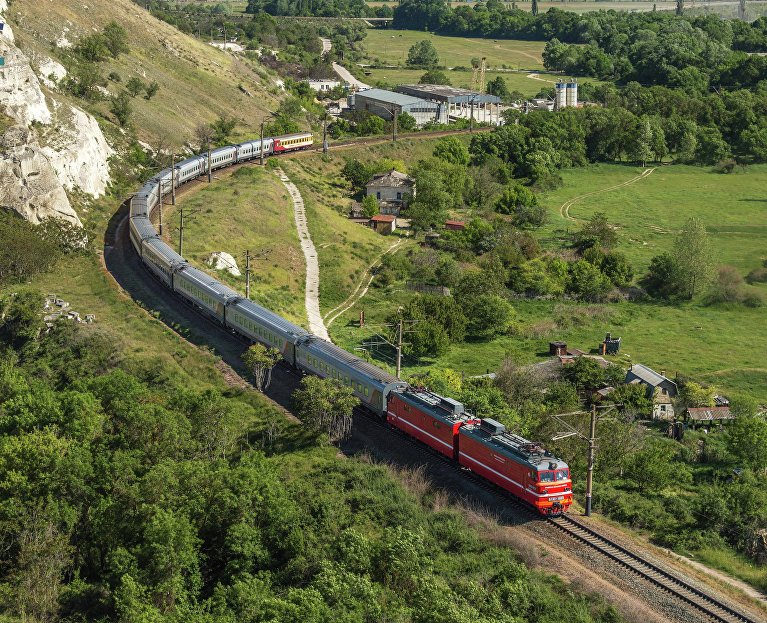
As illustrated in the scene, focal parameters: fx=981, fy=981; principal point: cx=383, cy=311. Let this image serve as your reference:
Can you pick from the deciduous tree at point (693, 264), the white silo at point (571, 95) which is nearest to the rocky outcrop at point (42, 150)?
the deciduous tree at point (693, 264)

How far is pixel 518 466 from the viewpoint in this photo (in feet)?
141

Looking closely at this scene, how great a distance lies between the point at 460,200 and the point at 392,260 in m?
31.5

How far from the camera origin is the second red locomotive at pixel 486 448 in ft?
139

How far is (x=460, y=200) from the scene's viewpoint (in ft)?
407

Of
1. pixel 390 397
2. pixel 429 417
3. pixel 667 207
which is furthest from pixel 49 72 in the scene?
pixel 429 417

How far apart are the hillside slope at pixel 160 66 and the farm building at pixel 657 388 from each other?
231 feet

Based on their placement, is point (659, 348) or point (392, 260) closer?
point (659, 348)

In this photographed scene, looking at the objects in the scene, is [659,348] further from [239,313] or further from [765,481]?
[239,313]

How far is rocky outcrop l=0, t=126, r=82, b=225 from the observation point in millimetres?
82875

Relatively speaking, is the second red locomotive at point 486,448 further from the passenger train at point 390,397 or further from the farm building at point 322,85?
the farm building at point 322,85

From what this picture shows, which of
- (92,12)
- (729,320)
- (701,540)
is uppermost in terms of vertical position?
(92,12)

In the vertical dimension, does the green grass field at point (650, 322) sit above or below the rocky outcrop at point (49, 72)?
below

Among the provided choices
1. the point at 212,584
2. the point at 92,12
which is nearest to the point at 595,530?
the point at 212,584

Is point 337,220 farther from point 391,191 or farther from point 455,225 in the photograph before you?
point 391,191
